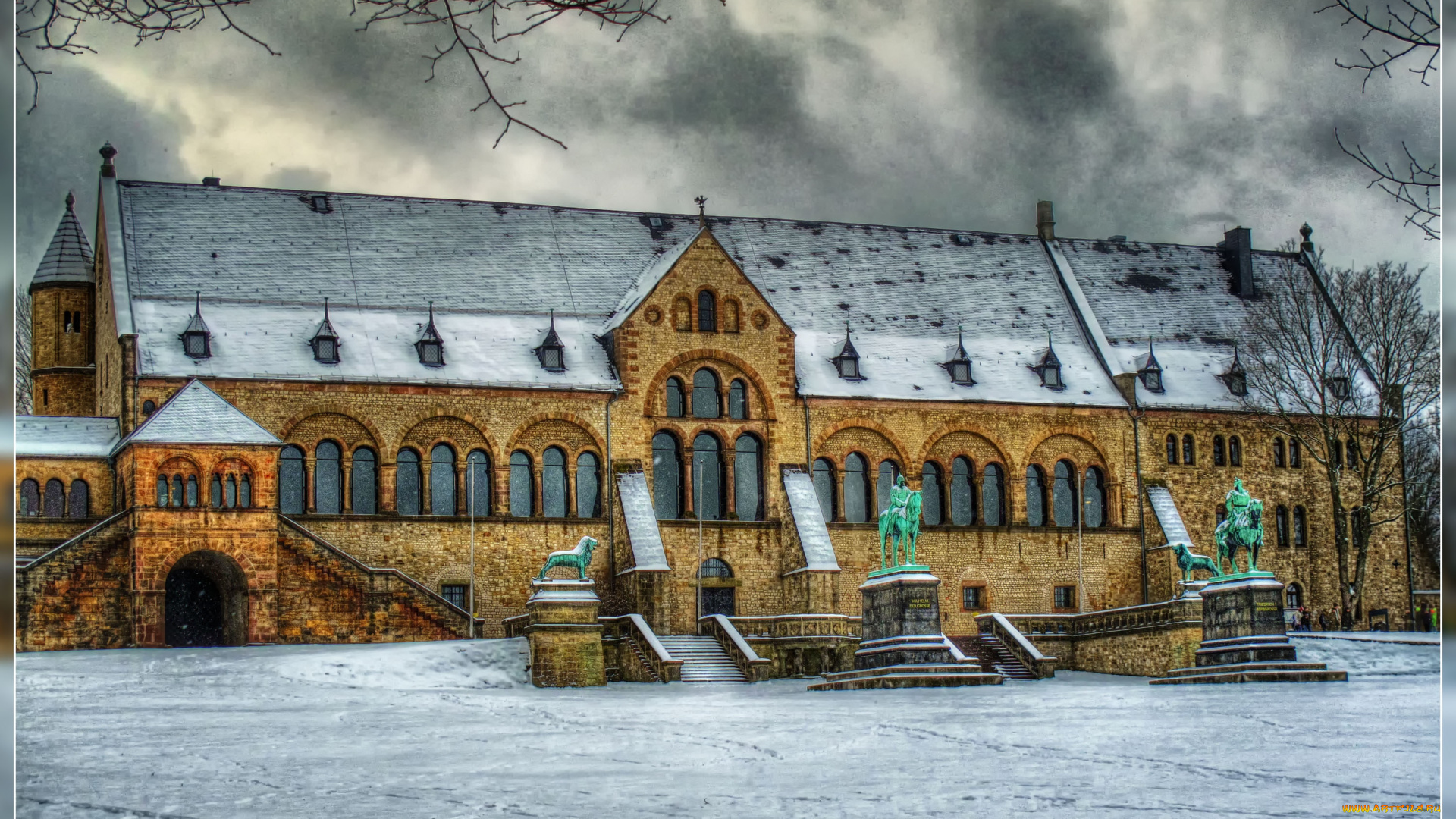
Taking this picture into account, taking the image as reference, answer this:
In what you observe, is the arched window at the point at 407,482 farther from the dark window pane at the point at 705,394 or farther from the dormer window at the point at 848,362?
the dormer window at the point at 848,362

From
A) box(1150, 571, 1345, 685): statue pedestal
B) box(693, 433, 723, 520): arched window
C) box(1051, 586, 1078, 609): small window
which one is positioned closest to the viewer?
box(1150, 571, 1345, 685): statue pedestal

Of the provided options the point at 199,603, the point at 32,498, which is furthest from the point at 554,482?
the point at 32,498

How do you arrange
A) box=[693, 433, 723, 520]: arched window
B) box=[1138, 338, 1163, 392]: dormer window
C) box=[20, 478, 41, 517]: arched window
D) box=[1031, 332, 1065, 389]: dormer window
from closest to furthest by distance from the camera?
1. box=[20, 478, 41, 517]: arched window
2. box=[693, 433, 723, 520]: arched window
3. box=[1031, 332, 1065, 389]: dormer window
4. box=[1138, 338, 1163, 392]: dormer window

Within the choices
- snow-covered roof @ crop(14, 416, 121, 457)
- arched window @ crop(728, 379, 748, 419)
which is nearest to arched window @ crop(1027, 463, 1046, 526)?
arched window @ crop(728, 379, 748, 419)

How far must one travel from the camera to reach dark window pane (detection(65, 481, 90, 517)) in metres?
44.4

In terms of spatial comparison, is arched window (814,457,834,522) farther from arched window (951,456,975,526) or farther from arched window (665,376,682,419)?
arched window (665,376,682,419)

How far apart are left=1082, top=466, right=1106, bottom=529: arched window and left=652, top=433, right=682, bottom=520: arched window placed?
1124cm

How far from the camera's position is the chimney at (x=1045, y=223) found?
58.8 meters

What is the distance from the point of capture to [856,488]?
50.8 m

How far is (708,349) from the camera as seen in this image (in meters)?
49.8

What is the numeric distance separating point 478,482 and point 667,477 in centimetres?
486

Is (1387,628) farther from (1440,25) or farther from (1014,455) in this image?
(1440,25)

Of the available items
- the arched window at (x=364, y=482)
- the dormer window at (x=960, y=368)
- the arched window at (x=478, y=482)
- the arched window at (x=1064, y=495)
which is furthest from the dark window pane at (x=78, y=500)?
the arched window at (x=1064, y=495)

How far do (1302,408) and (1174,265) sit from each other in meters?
6.99
